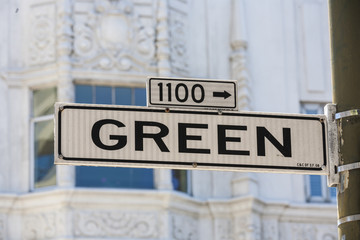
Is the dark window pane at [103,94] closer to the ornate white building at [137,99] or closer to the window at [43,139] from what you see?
the ornate white building at [137,99]

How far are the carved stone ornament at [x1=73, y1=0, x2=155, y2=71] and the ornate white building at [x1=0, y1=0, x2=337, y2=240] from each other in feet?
0.06

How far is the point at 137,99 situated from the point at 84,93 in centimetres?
99

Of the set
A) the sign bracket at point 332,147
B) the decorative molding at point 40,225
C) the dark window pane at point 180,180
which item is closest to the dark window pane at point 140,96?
the dark window pane at point 180,180

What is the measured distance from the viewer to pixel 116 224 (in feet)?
57.8

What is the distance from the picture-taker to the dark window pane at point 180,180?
60.2 feet

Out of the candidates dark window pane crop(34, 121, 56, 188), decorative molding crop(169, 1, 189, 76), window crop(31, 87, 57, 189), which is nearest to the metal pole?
window crop(31, 87, 57, 189)

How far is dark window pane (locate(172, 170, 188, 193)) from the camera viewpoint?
60.2ft

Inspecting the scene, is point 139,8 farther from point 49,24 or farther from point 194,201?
point 194,201

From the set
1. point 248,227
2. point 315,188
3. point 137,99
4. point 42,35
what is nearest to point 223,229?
point 248,227

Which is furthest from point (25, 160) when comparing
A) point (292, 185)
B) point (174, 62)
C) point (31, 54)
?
→ point (292, 185)

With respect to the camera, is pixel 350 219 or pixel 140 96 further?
pixel 140 96

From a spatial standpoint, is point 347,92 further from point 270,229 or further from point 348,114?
point 270,229

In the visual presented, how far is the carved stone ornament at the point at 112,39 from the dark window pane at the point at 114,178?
193 cm

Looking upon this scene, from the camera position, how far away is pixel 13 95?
737 inches
